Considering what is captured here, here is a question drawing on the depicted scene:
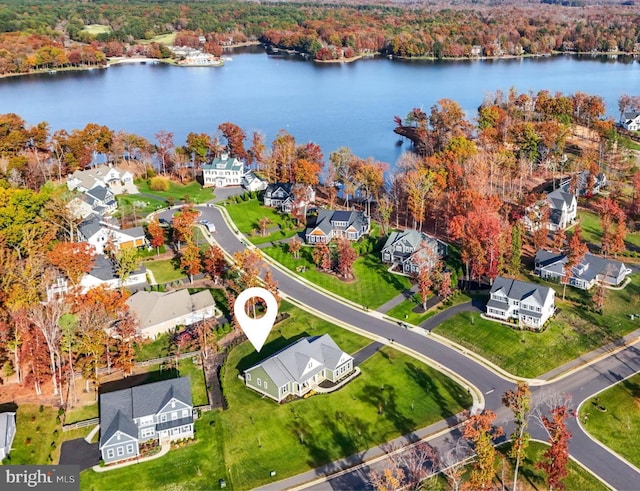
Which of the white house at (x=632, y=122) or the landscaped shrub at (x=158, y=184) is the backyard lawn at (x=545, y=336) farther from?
the white house at (x=632, y=122)

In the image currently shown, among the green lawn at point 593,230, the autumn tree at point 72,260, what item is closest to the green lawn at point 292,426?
the autumn tree at point 72,260

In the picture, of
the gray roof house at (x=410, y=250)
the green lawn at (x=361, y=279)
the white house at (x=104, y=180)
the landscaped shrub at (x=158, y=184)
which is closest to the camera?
the green lawn at (x=361, y=279)

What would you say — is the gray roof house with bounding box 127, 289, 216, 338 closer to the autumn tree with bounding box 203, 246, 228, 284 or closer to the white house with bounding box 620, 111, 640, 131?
the autumn tree with bounding box 203, 246, 228, 284

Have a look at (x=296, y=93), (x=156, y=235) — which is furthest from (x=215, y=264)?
(x=296, y=93)

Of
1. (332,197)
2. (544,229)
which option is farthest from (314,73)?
(544,229)

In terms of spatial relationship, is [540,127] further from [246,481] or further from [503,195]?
[246,481]

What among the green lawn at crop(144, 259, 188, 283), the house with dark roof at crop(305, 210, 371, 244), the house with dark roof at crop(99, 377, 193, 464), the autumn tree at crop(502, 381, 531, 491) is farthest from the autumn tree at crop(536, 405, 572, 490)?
the green lawn at crop(144, 259, 188, 283)
